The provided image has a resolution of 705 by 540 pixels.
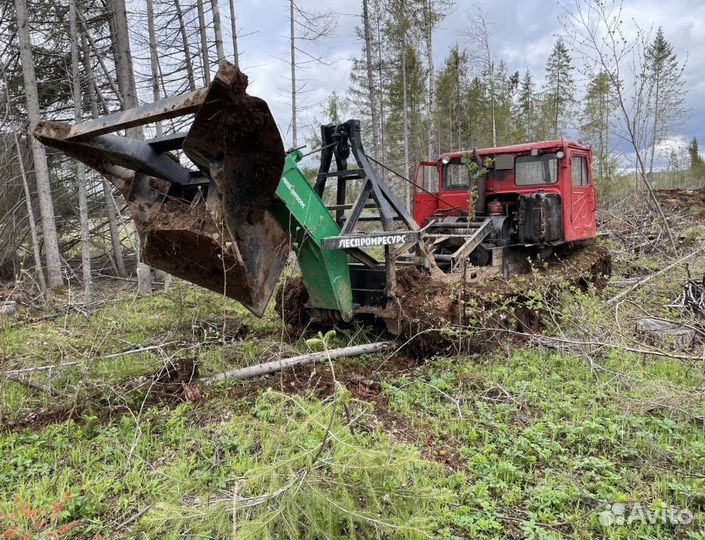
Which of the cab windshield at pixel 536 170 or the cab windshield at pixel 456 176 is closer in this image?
A: the cab windshield at pixel 536 170

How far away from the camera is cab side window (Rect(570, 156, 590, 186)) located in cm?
788

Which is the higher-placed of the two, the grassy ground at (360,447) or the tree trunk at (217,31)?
the tree trunk at (217,31)

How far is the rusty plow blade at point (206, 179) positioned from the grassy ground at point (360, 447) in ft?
1.80

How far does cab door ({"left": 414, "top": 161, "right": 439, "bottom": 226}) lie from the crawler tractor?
1.26 m

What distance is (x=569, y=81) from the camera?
115 feet

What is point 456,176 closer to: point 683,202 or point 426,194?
point 426,194

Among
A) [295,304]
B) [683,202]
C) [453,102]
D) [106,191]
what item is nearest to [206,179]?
[295,304]

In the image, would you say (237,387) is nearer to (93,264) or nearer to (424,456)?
(424,456)

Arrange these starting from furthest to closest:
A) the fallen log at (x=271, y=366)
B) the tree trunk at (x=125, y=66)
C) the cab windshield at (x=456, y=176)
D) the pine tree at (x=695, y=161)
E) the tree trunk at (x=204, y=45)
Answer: the pine tree at (x=695, y=161), the tree trunk at (x=204, y=45), the tree trunk at (x=125, y=66), the cab windshield at (x=456, y=176), the fallen log at (x=271, y=366)

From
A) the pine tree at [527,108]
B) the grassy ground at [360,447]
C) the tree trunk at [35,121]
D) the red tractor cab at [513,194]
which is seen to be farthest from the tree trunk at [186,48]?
the pine tree at [527,108]

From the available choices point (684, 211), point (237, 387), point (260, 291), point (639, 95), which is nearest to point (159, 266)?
point (260, 291)

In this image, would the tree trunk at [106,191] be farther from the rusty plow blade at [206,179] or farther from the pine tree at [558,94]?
the pine tree at [558,94]

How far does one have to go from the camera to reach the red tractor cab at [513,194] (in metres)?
7.33

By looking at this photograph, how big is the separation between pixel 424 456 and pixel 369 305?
2331 mm
